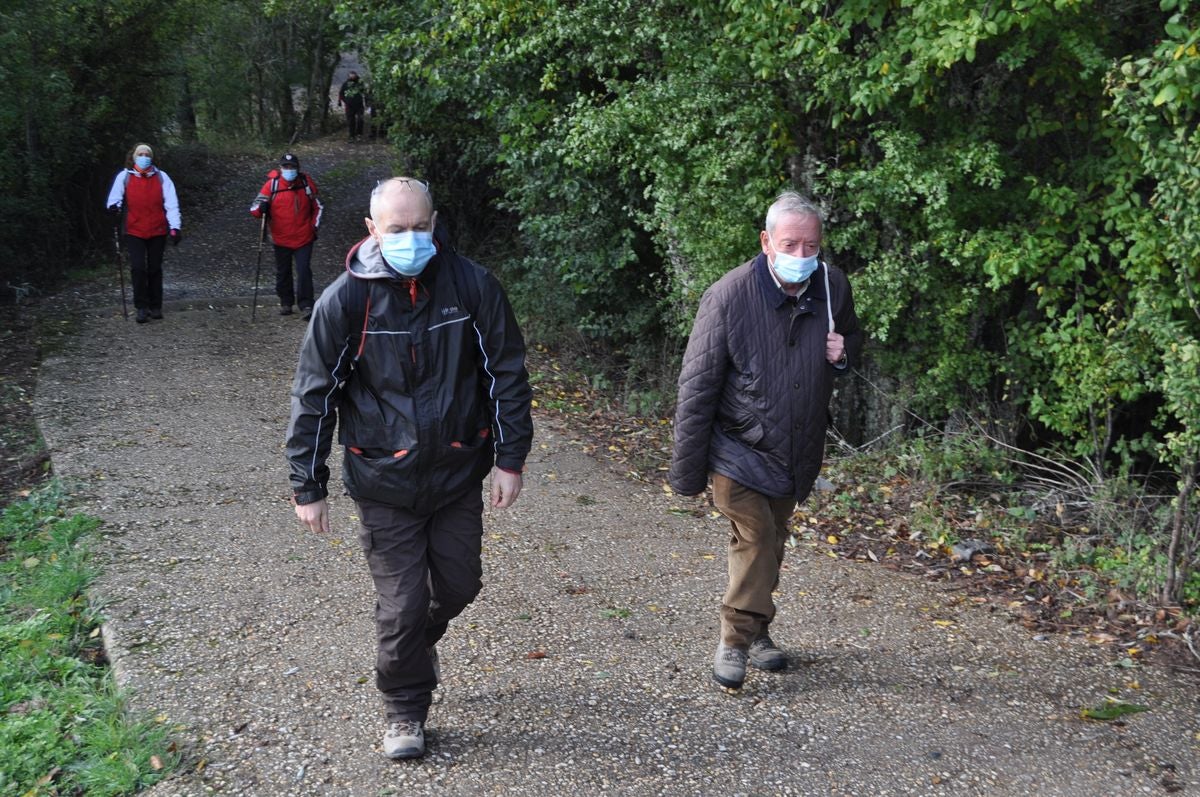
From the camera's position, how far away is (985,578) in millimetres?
6336

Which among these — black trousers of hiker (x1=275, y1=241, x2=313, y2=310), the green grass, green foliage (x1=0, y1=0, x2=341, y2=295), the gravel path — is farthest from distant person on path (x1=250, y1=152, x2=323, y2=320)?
the green grass

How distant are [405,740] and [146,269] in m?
9.66

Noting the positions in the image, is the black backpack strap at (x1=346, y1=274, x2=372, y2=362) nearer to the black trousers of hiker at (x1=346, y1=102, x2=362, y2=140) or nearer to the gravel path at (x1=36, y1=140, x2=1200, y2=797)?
the gravel path at (x1=36, y1=140, x2=1200, y2=797)

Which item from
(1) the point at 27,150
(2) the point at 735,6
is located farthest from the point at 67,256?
(2) the point at 735,6

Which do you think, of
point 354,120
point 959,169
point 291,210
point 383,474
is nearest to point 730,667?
point 383,474

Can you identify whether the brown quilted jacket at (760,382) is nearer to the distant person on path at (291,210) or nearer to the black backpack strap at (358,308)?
the black backpack strap at (358,308)

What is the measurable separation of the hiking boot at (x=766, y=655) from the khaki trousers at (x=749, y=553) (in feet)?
0.71

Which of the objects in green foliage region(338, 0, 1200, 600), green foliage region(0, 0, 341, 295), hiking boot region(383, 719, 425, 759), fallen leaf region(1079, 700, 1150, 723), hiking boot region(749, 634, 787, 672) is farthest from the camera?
green foliage region(0, 0, 341, 295)

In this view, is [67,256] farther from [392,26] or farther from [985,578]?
[985,578]

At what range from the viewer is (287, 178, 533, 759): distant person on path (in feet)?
12.8

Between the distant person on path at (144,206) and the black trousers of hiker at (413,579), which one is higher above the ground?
the distant person on path at (144,206)

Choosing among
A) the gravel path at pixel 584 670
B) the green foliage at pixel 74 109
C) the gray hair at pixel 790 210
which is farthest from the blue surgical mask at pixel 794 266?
the green foliage at pixel 74 109

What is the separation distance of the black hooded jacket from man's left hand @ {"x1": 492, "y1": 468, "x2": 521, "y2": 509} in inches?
2.6

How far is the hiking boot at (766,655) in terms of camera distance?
4922mm
